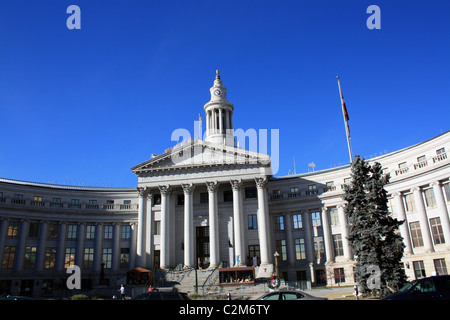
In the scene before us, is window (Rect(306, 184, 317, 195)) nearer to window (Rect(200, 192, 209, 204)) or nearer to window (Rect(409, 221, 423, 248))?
window (Rect(409, 221, 423, 248))

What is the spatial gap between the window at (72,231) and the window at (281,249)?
33.4 metres

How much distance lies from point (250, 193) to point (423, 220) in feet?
81.4

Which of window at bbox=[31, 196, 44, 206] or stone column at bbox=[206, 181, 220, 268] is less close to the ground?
window at bbox=[31, 196, 44, 206]

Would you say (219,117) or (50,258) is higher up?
(219,117)

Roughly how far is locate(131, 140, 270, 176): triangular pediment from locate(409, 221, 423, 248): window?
840 inches

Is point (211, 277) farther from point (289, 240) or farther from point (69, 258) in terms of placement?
point (69, 258)

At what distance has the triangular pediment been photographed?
2210 inches

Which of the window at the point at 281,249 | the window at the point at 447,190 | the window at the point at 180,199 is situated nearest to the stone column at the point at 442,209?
the window at the point at 447,190

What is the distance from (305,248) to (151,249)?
24.0 meters

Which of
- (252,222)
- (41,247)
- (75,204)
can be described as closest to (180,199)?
(252,222)

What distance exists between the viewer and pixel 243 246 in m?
53.2

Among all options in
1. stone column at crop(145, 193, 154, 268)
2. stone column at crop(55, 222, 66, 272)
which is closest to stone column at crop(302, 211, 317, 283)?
stone column at crop(145, 193, 154, 268)

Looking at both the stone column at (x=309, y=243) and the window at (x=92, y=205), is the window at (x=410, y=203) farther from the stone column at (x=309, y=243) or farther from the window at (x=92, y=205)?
the window at (x=92, y=205)

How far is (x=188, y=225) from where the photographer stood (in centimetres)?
5453
